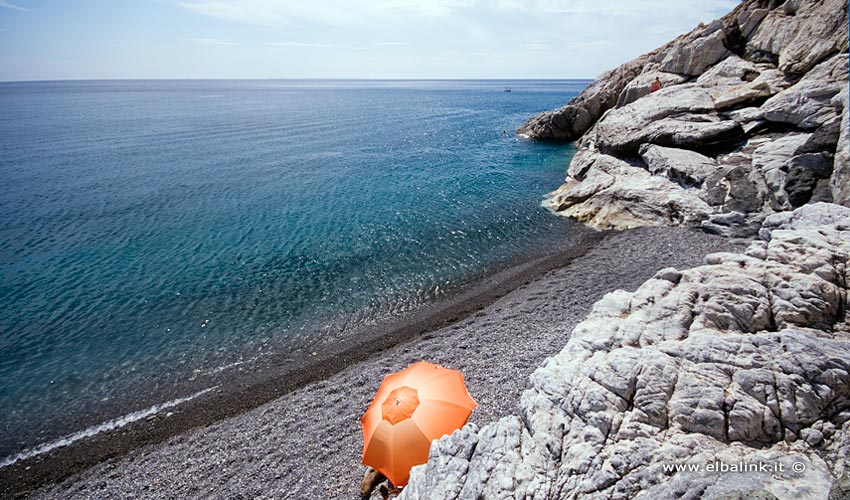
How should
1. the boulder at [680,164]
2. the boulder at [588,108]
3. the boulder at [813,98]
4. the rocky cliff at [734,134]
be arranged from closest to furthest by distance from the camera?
the rocky cliff at [734,134] < the boulder at [813,98] < the boulder at [680,164] < the boulder at [588,108]

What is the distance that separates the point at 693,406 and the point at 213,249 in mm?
32275

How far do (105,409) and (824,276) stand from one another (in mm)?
26205

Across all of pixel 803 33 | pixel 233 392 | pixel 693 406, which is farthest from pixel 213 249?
pixel 803 33

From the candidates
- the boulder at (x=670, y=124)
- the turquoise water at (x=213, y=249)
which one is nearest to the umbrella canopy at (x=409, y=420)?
the turquoise water at (x=213, y=249)

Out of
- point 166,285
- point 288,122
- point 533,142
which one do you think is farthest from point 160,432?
point 288,122

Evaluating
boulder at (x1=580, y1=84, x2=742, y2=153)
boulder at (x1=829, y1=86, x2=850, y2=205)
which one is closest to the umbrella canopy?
boulder at (x1=829, y1=86, x2=850, y2=205)

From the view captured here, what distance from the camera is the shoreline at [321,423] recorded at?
13.5 meters

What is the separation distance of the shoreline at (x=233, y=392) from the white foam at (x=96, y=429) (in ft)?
0.16

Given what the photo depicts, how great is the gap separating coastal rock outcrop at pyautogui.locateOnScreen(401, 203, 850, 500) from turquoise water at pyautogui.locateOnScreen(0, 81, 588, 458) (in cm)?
1459

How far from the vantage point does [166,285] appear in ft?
87.1

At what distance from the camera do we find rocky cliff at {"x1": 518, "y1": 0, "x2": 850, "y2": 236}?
2502cm

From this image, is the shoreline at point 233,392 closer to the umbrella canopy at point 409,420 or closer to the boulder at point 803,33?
the umbrella canopy at point 409,420

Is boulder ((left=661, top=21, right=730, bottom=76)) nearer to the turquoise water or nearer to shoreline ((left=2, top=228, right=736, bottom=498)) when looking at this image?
the turquoise water

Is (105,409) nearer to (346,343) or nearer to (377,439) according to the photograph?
(346,343)
